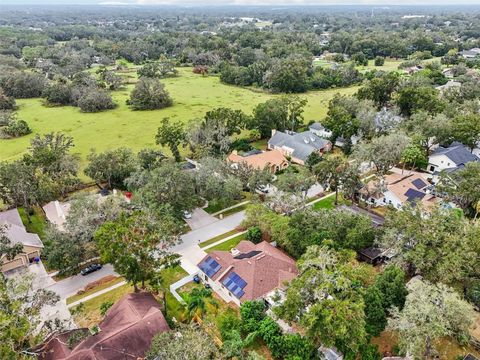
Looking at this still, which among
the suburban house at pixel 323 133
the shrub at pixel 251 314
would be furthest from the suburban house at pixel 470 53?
the shrub at pixel 251 314

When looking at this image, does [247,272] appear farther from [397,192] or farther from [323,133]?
[323,133]

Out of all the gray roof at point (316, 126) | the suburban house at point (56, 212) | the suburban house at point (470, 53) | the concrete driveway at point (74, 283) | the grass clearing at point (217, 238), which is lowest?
the suburban house at point (470, 53)

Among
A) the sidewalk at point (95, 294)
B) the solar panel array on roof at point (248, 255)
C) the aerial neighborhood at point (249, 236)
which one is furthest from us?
the solar panel array on roof at point (248, 255)

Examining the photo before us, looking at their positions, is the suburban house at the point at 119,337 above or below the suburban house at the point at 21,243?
above

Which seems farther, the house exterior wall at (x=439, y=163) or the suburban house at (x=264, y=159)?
the suburban house at (x=264, y=159)

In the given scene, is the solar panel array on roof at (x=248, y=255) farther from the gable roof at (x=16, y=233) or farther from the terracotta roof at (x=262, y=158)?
the terracotta roof at (x=262, y=158)

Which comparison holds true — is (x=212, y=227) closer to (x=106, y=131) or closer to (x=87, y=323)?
(x=87, y=323)

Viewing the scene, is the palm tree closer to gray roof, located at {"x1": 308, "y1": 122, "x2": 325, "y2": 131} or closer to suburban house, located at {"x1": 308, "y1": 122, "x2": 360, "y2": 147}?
suburban house, located at {"x1": 308, "y1": 122, "x2": 360, "y2": 147}

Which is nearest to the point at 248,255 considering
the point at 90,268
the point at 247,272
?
the point at 247,272
